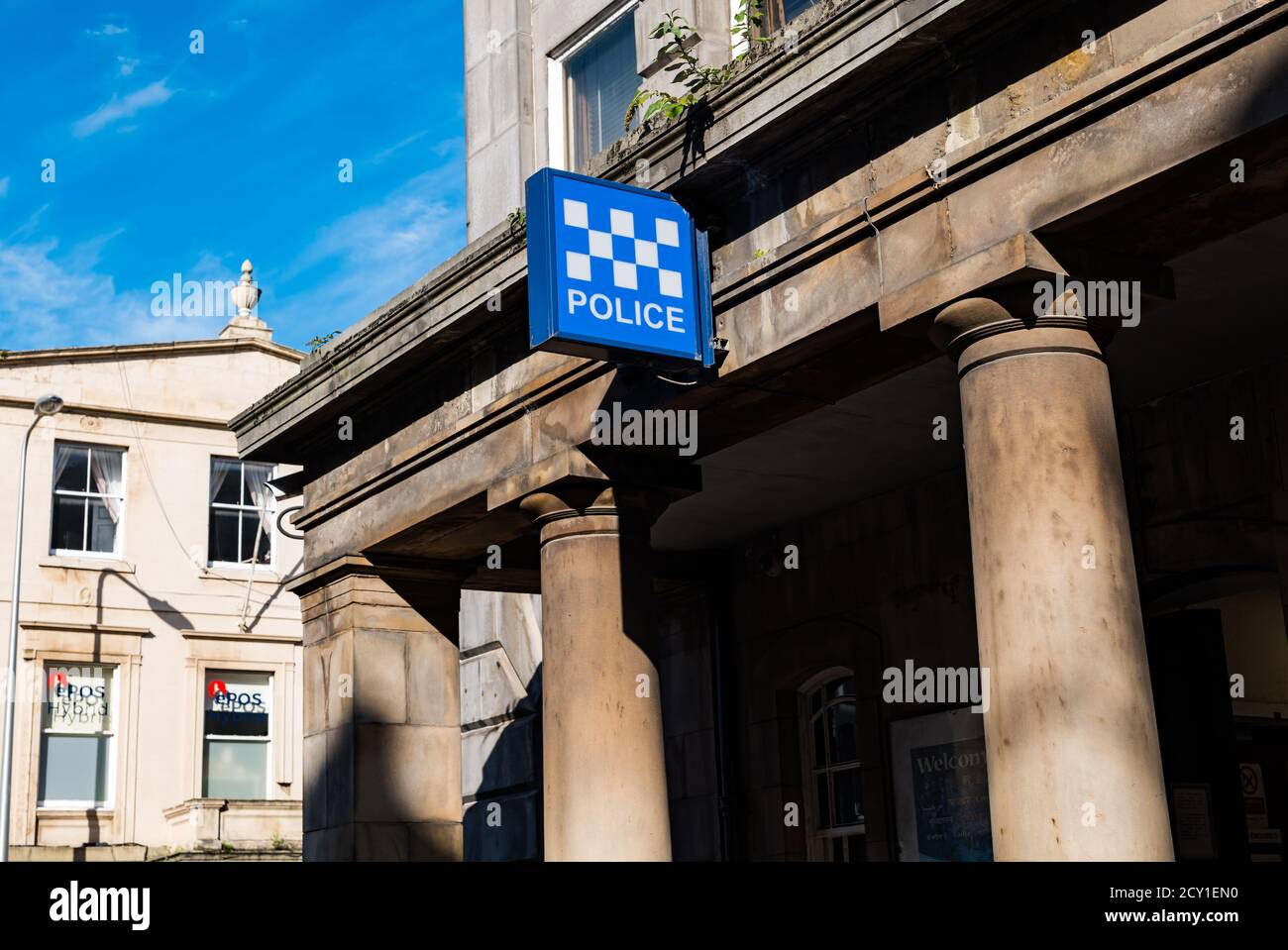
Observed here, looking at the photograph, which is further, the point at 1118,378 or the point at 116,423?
the point at 116,423

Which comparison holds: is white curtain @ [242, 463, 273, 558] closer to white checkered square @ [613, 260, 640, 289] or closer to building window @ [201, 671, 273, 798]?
building window @ [201, 671, 273, 798]

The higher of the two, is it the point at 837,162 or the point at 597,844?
the point at 837,162

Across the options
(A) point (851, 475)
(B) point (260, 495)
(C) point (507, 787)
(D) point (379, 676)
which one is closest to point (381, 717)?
(D) point (379, 676)

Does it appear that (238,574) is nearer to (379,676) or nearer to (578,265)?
(379,676)

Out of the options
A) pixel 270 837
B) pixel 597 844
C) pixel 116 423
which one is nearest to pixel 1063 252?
pixel 597 844

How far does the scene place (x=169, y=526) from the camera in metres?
32.1

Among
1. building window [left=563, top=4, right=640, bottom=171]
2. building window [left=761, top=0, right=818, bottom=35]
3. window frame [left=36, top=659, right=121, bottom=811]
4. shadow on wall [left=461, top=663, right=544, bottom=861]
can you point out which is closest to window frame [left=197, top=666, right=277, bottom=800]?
window frame [left=36, top=659, right=121, bottom=811]

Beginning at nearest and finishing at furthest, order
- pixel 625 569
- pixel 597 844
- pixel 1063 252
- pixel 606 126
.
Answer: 1. pixel 1063 252
2. pixel 597 844
3. pixel 625 569
4. pixel 606 126

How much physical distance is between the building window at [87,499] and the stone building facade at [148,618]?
0.12 ft

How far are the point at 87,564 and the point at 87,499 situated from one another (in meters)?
1.36

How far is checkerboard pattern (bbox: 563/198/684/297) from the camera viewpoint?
10102 mm

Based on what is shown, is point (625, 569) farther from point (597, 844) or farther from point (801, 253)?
point (801, 253)

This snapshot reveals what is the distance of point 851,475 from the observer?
1433 cm
